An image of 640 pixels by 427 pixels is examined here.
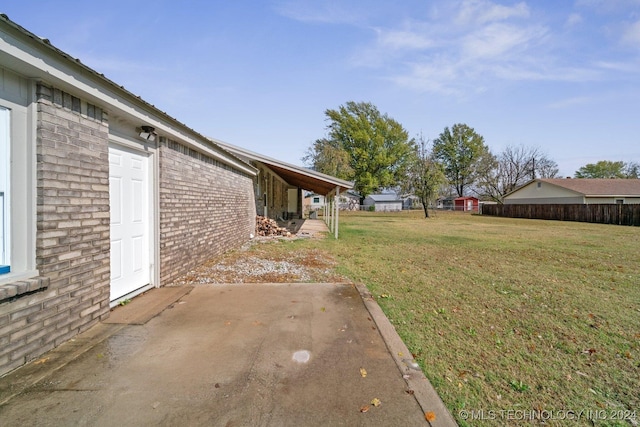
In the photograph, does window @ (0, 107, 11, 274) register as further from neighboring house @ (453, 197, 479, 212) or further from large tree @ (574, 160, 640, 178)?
large tree @ (574, 160, 640, 178)

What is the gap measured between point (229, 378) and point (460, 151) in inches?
2594

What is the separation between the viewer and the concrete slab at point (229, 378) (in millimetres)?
2004

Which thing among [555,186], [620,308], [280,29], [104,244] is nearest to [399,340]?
[104,244]

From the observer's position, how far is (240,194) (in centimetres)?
998

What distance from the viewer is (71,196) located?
3.01 m

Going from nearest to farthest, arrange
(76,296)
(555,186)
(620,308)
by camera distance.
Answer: (76,296)
(620,308)
(555,186)

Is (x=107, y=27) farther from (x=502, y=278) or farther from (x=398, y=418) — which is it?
(x=502, y=278)

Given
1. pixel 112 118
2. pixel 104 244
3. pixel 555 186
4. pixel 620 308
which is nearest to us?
pixel 104 244

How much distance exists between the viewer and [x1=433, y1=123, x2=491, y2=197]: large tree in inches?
2296

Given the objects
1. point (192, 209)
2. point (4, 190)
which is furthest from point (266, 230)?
point (4, 190)

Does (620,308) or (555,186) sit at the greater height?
(555,186)

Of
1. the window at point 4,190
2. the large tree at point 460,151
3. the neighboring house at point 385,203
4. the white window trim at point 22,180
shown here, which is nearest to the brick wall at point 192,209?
the white window trim at point 22,180

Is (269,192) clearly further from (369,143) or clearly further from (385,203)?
(385,203)

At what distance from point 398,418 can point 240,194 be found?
8.82 meters
